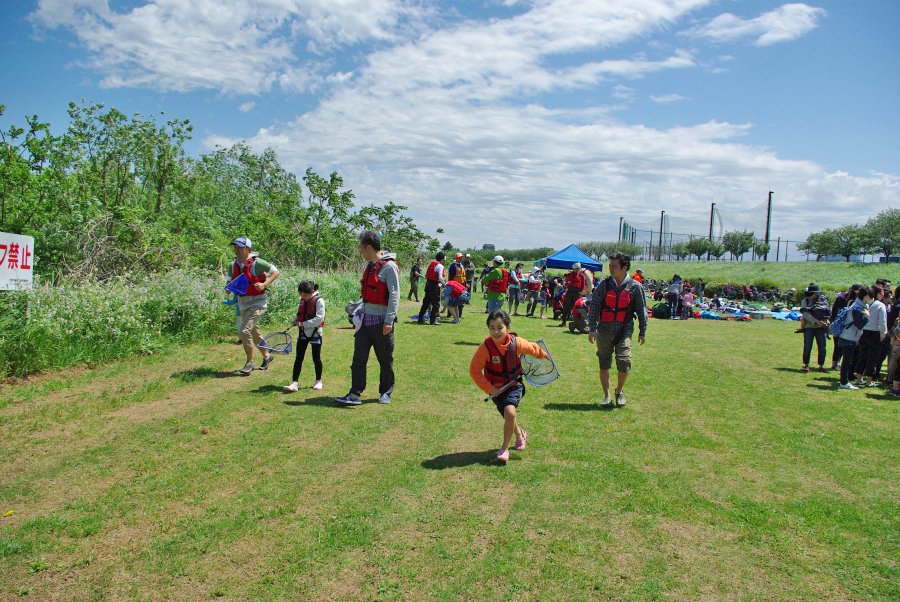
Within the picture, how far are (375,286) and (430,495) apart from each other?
2.80 m

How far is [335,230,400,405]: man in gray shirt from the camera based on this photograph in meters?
6.40

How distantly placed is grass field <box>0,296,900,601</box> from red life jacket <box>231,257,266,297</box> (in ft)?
3.95

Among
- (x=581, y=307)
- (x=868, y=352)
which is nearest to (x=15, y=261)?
(x=581, y=307)

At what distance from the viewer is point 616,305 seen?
6.77 m

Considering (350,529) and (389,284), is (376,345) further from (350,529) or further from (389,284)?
(350,529)

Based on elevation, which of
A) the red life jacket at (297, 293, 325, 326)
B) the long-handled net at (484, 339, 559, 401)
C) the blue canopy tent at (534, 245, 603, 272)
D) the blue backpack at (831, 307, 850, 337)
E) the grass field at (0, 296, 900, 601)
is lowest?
the grass field at (0, 296, 900, 601)

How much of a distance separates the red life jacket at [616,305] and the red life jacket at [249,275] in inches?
175

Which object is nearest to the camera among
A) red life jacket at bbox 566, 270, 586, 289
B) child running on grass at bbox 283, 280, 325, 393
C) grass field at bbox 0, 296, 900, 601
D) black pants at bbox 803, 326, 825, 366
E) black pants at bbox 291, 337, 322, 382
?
grass field at bbox 0, 296, 900, 601

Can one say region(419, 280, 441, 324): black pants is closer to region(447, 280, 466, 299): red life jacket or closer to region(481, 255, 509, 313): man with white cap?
region(447, 280, 466, 299): red life jacket

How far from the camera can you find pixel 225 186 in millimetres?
31094

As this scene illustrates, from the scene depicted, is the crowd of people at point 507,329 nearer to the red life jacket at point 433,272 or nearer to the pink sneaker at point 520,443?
the pink sneaker at point 520,443

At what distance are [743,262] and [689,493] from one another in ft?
144

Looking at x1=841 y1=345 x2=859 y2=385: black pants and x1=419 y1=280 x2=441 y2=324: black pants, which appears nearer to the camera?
x1=841 y1=345 x2=859 y2=385: black pants

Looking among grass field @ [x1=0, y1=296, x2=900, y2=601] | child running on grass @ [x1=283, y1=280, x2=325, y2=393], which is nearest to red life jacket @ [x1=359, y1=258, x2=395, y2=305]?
child running on grass @ [x1=283, y1=280, x2=325, y2=393]
